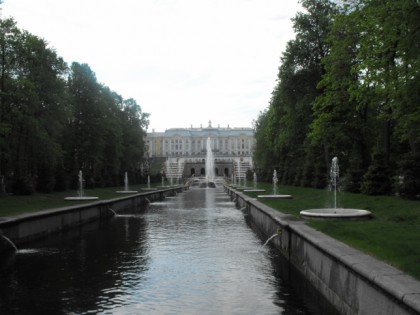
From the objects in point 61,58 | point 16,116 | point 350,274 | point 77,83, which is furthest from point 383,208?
point 77,83

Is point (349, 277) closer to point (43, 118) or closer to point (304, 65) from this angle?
point (304, 65)

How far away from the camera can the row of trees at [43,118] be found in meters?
32.2

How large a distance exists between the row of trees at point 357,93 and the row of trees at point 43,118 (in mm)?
16938

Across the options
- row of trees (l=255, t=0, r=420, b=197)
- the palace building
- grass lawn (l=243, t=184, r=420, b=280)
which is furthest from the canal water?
the palace building

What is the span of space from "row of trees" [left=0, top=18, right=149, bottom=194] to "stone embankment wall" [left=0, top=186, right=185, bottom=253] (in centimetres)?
774

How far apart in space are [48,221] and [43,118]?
71.4ft

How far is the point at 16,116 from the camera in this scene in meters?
32.0

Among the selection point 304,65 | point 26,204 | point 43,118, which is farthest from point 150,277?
point 43,118

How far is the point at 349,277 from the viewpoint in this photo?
6387 millimetres

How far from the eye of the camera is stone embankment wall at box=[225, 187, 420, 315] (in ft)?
16.0

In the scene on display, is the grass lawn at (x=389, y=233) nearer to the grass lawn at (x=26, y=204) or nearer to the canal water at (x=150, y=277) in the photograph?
the canal water at (x=150, y=277)

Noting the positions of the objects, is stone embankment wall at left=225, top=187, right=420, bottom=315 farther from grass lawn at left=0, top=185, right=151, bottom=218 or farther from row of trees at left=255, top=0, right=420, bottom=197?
grass lawn at left=0, top=185, right=151, bottom=218

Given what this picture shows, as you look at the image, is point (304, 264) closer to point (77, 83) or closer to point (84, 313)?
point (84, 313)

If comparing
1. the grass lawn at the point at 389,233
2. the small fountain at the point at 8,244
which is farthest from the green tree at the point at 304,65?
the small fountain at the point at 8,244
